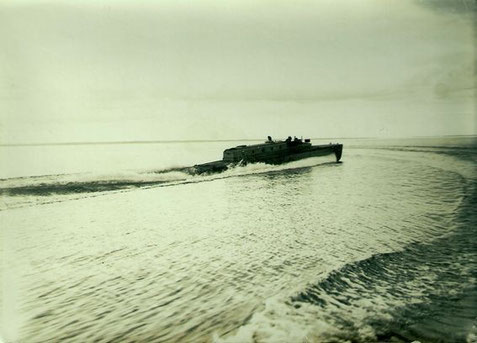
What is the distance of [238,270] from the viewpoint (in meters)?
3.99

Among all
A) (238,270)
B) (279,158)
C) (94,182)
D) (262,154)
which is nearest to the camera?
(238,270)

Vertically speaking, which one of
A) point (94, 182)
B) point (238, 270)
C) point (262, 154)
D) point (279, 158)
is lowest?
point (238, 270)

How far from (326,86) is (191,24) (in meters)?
2.33

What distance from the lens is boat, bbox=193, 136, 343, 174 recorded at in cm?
1123

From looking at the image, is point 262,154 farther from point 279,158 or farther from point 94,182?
point 94,182

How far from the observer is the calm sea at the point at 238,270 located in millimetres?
2936

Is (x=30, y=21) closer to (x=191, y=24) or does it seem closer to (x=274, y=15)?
(x=191, y=24)

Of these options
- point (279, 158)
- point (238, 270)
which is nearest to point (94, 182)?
point (279, 158)

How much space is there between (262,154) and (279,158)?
35.3 inches

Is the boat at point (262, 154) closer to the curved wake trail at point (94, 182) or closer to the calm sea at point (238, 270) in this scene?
the curved wake trail at point (94, 182)

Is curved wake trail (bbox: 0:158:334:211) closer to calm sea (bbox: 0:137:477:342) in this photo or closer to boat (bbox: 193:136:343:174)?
boat (bbox: 193:136:343:174)

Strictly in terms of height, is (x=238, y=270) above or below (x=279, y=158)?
below

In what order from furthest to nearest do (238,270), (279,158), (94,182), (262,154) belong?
(279,158)
(262,154)
(94,182)
(238,270)

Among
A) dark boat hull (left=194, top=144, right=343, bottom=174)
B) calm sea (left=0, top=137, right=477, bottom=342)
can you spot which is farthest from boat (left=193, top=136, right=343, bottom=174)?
calm sea (left=0, top=137, right=477, bottom=342)
